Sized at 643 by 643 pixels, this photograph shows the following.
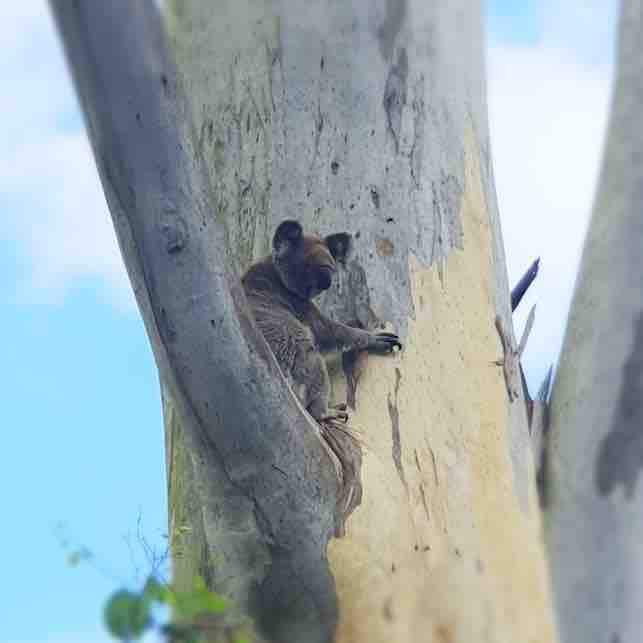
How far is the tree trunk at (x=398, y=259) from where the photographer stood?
529cm

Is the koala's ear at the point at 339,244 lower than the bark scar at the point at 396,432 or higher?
higher

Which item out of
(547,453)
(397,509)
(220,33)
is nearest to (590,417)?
(547,453)

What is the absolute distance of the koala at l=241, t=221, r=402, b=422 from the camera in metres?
5.75

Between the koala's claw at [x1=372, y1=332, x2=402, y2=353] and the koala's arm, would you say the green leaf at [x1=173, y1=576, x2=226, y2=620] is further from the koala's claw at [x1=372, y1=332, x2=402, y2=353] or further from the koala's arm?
the koala's claw at [x1=372, y1=332, x2=402, y2=353]

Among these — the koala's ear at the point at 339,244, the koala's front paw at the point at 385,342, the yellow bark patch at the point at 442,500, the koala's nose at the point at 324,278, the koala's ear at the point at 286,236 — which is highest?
the koala's ear at the point at 286,236

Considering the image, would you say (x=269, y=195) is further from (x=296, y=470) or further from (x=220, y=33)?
(x=296, y=470)

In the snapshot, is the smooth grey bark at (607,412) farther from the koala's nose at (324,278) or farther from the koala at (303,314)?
the koala's nose at (324,278)

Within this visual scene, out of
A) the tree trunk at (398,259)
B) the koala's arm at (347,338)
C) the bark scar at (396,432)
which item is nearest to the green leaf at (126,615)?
the tree trunk at (398,259)

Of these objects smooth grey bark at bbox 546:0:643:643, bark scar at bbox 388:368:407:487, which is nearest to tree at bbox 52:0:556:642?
bark scar at bbox 388:368:407:487

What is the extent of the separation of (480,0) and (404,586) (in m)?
2.84

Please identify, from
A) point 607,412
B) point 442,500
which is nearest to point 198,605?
point 442,500

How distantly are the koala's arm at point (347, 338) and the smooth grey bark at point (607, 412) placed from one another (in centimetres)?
72

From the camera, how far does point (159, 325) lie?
14.9 feet

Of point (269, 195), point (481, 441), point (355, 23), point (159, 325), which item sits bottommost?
point (481, 441)
